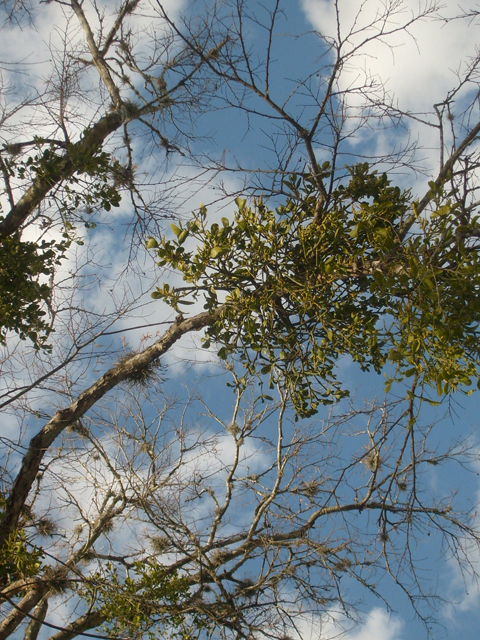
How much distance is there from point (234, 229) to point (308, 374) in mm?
752

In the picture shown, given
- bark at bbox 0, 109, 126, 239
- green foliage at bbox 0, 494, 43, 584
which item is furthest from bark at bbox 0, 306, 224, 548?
bark at bbox 0, 109, 126, 239

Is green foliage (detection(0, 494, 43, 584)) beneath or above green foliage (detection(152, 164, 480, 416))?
beneath

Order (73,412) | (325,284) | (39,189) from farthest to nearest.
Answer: (39,189), (73,412), (325,284)

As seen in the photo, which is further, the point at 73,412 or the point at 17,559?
the point at 73,412

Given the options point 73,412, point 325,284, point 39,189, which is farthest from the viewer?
point 39,189

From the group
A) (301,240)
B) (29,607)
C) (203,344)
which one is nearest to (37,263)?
(203,344)

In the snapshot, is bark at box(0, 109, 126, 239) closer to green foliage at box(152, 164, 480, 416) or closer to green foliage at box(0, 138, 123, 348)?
green foliage at box(0, 138, 123, 348)

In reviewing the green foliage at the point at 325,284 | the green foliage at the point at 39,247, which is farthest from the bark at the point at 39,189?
the green foliage at the point at 325,284

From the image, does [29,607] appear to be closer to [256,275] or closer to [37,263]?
[37,263]

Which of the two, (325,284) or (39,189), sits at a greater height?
(39,189)

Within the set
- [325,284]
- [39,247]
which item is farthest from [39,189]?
[325,284]

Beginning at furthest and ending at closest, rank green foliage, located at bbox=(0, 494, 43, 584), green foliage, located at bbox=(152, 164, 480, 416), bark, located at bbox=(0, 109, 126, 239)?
bark, located at bbox=(0, 109, 126, 239) → green foliage, located at bbox=(0, 494, 43, 584) → green foliage, located at bbox=(152, 164, 480, 416)

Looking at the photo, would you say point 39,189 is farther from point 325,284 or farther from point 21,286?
point 325,284

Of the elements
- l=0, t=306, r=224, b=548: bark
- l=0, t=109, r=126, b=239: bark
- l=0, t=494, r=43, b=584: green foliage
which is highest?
l=0, t=109, r=126, b=239: bark
